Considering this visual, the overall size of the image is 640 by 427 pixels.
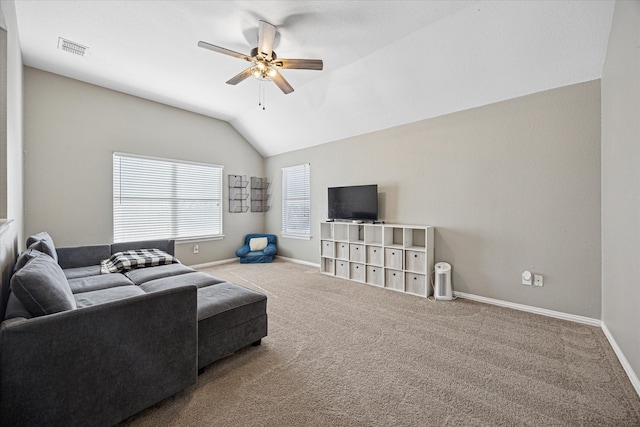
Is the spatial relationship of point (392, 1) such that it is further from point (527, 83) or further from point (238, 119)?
point (238, 119)

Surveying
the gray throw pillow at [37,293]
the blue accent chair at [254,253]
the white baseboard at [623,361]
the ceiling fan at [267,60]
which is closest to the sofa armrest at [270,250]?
the blue accent chair at [254,253]

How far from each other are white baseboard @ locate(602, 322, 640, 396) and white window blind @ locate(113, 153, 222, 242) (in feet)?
18.7

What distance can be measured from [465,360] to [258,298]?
1.74 m

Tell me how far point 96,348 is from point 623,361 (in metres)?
3.49

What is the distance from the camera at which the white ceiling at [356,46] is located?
2490mm

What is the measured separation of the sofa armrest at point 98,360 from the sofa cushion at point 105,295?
758 millimetres

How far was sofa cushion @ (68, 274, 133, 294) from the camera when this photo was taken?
7.81 feet

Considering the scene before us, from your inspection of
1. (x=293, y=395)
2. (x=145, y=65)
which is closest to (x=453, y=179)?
(x=293, y=395)

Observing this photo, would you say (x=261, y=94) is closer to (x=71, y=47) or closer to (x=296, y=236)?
(x=71, y=47)

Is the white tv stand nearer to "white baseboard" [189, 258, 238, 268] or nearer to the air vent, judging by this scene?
"white baseboard" [189, 258, 238, 268]

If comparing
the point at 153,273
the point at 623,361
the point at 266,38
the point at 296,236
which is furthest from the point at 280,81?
the point at 623,361

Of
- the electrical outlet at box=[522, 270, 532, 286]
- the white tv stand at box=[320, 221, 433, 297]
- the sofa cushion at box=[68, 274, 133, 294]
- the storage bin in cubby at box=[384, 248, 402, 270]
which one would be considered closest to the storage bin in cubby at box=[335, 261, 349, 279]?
the white tv stand at box=[320, 221, 433, 297]

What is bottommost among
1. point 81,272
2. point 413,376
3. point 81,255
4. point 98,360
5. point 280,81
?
point 413,376

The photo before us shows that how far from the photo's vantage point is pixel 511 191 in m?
3.14
